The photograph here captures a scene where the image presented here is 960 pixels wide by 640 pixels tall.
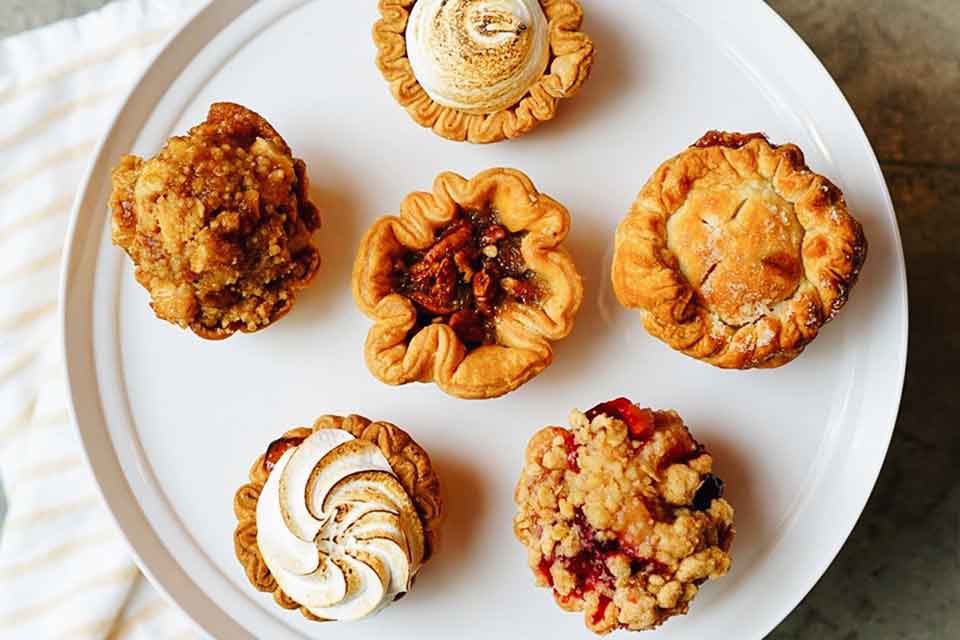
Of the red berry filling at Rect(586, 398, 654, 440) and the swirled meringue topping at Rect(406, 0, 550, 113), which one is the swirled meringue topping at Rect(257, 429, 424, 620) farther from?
→ the swirled meringue topping at Rect(406, 0, 550, 113)

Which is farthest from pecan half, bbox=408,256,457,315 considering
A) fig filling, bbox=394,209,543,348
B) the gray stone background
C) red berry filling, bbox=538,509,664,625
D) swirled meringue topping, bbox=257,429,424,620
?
the gray stone background

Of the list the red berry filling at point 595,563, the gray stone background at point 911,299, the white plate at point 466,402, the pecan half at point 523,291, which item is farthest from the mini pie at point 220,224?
the gray stone background at point 911,299

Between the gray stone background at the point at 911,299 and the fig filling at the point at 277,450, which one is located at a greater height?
the fig filling at the point at 277,450

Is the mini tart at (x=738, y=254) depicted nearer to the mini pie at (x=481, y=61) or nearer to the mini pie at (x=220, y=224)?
the mini pie at (x=481, y=61)

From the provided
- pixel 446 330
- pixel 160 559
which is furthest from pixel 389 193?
pixel 160 559

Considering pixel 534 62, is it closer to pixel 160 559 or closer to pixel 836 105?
pixel 836 105
